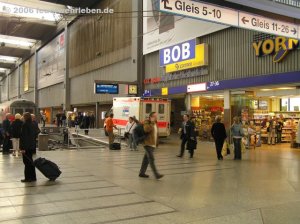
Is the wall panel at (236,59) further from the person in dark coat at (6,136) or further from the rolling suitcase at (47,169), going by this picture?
the rolling suitcase at (47,169)

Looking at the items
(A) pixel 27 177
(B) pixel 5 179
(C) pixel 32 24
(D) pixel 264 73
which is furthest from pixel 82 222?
(C) pixel 32 24

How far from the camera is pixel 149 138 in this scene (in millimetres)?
9453

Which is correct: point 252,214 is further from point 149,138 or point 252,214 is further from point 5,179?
point 5,179

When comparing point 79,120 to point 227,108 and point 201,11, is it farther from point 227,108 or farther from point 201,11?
point 201,11

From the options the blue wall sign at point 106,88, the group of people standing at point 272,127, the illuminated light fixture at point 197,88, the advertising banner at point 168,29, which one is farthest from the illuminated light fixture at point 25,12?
the group of people standing at point 272,127

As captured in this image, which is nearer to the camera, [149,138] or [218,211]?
[218,211]

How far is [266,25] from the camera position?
9.48 metres

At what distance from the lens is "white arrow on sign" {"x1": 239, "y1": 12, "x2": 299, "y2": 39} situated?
9.06m

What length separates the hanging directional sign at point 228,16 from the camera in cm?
777

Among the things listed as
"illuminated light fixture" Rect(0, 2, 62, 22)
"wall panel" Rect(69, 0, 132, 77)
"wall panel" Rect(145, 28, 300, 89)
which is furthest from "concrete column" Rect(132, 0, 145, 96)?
"illuminated light fixture" Rect(0, 2, 62, 22)

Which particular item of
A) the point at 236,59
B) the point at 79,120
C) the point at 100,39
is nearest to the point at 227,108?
the point at 236,59

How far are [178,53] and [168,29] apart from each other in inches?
85.7

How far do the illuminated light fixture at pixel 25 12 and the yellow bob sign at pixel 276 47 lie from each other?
1155 inches

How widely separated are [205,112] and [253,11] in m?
15.1
